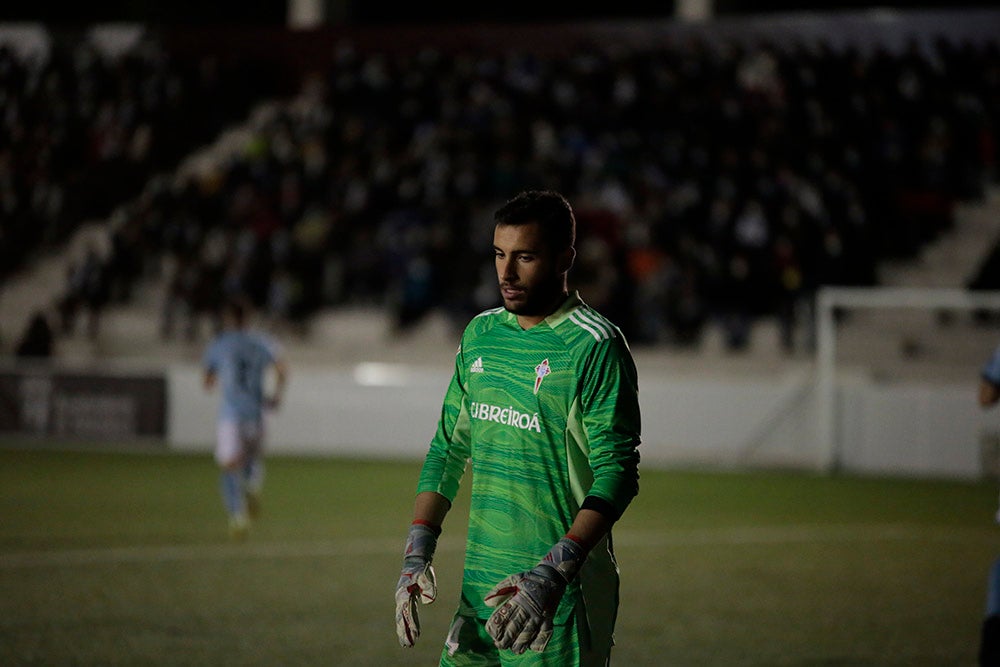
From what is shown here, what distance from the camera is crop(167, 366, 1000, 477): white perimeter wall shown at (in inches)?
785

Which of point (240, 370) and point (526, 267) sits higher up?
point (526, 267)

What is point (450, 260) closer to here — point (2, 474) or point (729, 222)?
point (729, 222)

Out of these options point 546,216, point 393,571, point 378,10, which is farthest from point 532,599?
point 378,10

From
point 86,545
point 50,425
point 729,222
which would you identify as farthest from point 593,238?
point 86,545

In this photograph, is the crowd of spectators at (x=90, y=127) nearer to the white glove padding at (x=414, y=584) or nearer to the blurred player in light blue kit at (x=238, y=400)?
the blurred player in light blue kit at (x=238, y=400)

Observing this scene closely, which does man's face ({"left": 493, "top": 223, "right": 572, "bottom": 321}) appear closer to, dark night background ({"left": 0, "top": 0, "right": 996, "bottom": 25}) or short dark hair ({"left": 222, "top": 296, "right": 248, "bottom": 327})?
short dark hair ({"left": 222, "top": 296, "right": 248, "bottom": 327})

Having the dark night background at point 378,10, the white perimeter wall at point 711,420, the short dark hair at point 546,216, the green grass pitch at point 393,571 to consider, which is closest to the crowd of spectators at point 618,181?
the white perimeter wall at point 711,420

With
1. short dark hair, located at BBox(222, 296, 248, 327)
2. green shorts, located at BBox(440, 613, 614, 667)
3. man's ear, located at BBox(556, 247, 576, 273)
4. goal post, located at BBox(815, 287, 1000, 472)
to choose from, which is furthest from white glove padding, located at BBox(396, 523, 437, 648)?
goal post, located at BBox(815, 287, 1000, 472)

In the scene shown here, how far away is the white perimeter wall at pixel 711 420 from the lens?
19938 millimetres

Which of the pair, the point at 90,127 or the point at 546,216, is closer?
the point at 546,216

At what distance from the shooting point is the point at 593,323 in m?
4.09

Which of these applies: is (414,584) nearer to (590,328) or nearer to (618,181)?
(590,328)

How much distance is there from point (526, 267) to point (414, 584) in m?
0.89

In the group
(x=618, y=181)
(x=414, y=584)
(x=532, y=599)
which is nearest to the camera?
(x=532, y=599)
